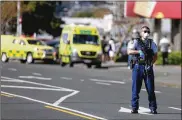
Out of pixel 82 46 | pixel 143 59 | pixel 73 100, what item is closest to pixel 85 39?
pixel 82 46

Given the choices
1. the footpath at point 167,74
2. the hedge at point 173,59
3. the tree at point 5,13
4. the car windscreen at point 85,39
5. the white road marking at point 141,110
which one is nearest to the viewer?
the white road marking at point 141,110

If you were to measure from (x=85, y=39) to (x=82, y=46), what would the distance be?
1.83ft

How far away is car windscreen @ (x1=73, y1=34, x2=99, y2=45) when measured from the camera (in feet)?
100

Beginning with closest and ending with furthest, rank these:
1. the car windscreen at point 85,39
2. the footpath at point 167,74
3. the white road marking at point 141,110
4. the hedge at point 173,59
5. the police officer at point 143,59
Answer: the police officer at point 143,59 → the white road marking at point 141,110 → the footpath at point 167,74 → the car windscreen at point 85,39 → the hedge at point 173,59

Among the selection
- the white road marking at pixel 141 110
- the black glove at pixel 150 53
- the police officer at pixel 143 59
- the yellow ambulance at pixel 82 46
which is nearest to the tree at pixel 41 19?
the yellow ambulance at pixel 82 46

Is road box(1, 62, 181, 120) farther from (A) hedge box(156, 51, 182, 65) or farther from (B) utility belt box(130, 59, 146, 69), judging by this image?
(A) hedge box(156, 51, 182, 65)

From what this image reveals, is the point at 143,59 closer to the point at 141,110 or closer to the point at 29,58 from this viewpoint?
the point at 141,110

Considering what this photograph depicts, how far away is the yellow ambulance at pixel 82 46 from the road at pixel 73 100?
29.2 feet

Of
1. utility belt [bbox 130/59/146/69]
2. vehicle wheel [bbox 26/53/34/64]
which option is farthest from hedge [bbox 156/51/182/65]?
utility belt [bbox 130/59/146/69]

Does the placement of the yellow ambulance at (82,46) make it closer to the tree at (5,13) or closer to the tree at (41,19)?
the tree at (5,13)

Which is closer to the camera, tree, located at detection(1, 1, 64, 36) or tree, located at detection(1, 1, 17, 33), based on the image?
tree, located at detection(1, 1, 17, 33)

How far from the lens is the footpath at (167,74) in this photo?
22.5m

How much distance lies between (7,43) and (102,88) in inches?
663

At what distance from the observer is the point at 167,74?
26766mm
